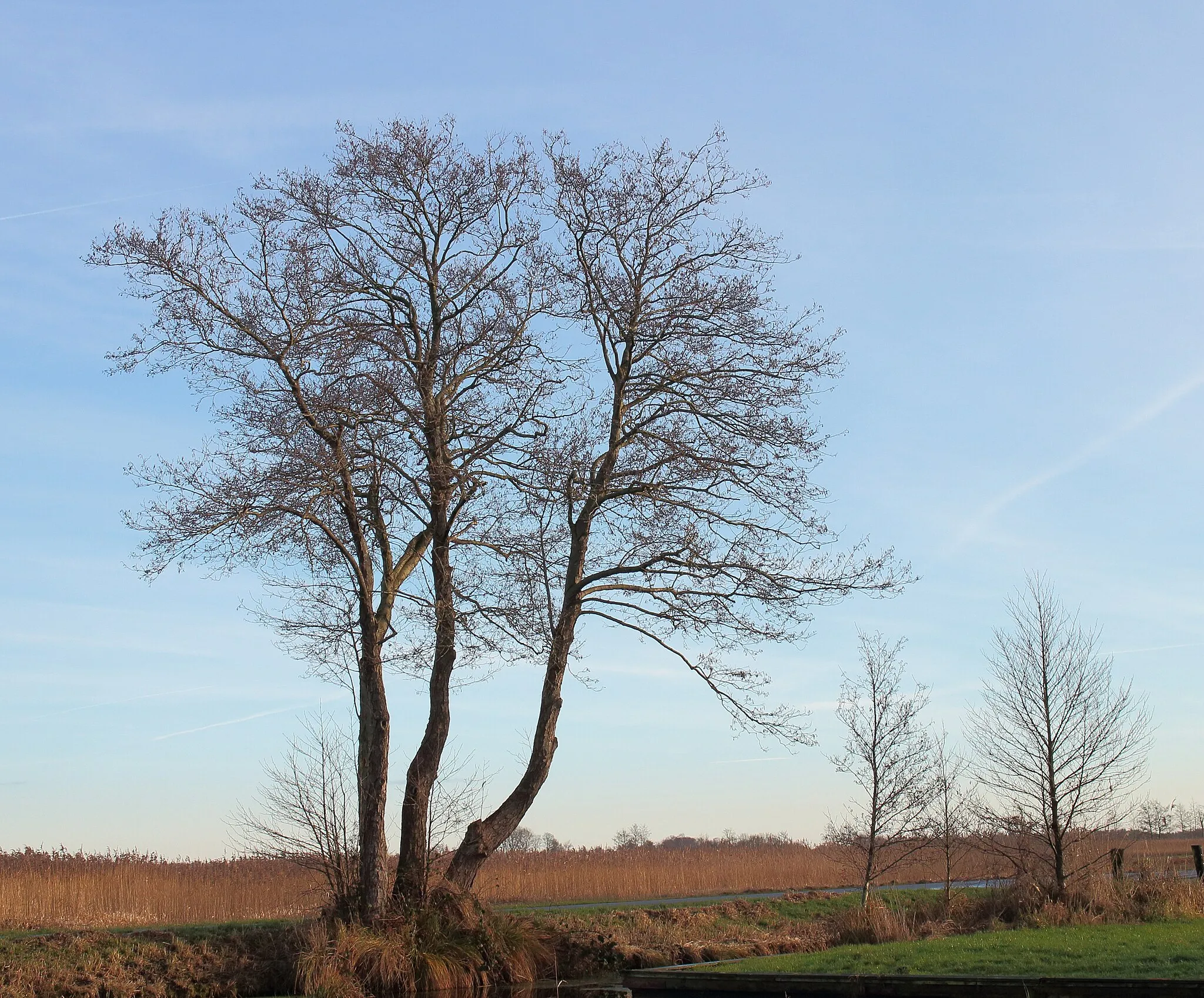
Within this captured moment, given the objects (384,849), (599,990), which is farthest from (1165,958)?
(384,849)

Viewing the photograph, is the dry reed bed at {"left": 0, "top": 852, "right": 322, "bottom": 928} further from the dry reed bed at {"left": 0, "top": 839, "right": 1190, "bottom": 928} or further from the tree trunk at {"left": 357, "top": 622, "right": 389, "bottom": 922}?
the tree trunk at {"left": 357, "top": 622, "right": 389, "bottom": 922}

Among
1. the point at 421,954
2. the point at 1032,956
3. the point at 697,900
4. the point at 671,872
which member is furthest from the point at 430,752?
the point at 671,872

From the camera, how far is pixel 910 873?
39.0 metres

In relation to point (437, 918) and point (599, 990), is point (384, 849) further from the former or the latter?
point (599, 990)

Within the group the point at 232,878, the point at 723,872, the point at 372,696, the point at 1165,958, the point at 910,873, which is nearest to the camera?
the point at 1165,958

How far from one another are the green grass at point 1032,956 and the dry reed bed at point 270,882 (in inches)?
240

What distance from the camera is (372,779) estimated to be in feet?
57.1

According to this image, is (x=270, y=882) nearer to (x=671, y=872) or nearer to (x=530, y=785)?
(x=530, y=785)

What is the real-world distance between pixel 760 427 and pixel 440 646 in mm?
6211

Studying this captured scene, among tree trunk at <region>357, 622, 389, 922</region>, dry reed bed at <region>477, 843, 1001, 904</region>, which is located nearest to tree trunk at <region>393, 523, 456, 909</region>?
tree trunk at <region>357, 622, 389, 922</region>

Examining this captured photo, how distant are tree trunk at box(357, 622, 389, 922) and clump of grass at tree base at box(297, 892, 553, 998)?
0.56m

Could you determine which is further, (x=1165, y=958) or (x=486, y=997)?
(x=486, y=997)

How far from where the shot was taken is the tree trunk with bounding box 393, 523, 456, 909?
690 inches

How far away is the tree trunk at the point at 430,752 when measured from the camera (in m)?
17.5
